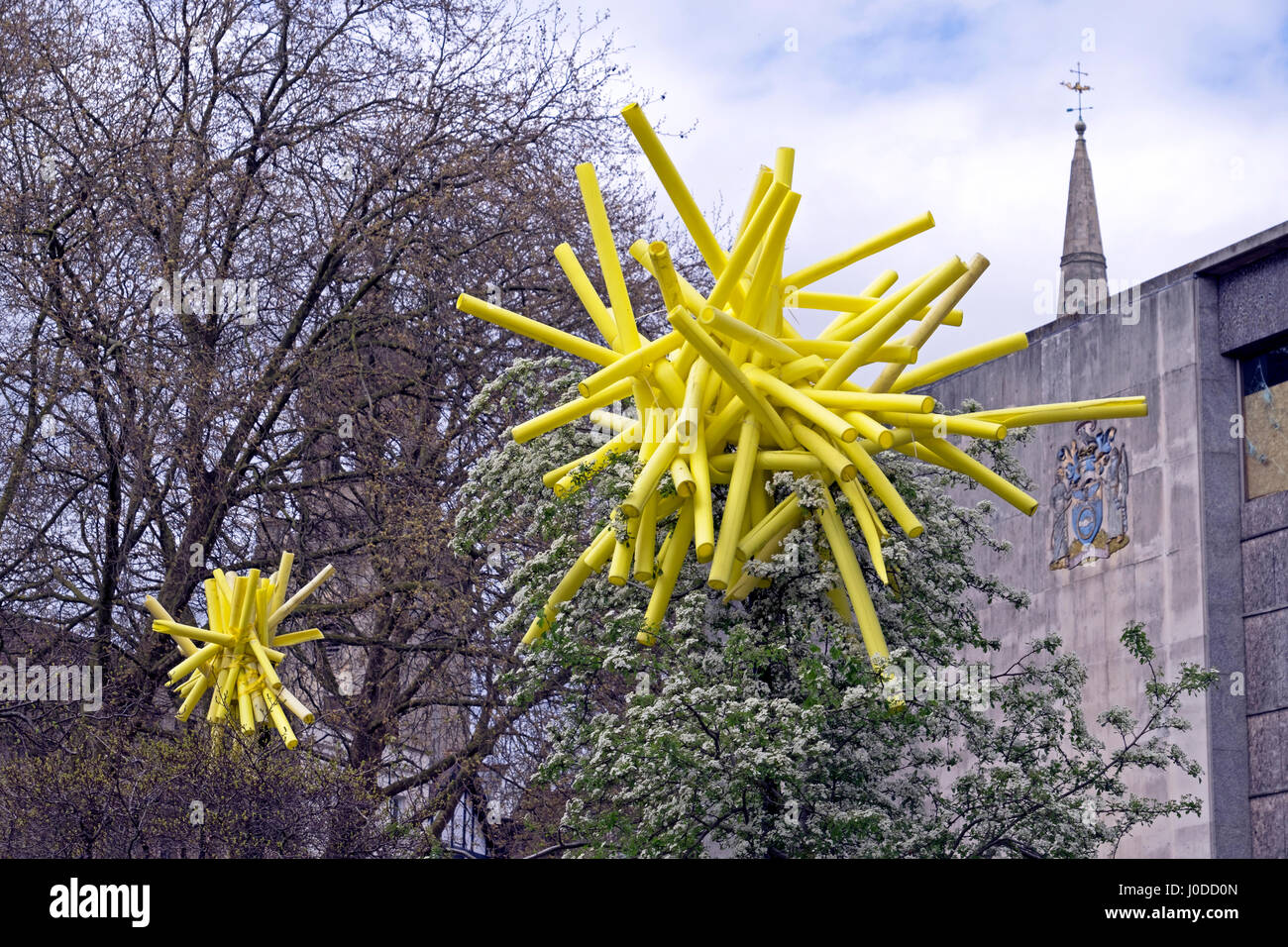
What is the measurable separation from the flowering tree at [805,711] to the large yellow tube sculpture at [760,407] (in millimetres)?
266

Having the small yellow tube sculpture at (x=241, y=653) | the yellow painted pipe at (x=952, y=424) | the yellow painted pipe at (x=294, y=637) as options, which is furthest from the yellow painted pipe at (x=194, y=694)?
the yellow painted pipe at (x=952, y=424)

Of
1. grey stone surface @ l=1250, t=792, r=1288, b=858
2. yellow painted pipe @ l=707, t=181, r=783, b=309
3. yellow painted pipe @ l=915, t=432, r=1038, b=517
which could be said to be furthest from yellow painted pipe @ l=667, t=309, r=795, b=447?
grey stone surface @ l=1250, t=792, r=1288, b=858

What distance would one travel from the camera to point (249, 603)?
16.1 meters

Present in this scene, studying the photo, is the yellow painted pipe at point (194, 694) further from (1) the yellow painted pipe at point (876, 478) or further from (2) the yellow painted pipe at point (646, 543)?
(1) the yellow painted pipe at point (876, 478)

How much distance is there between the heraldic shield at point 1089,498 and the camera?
27.5m

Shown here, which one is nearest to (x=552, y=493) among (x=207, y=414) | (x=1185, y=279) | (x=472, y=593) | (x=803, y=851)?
(x=803, y=851)

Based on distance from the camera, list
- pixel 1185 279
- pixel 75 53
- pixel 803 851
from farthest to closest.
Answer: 1. pixel 1185 279
2. pixel 75 53
3. pixel 803 851

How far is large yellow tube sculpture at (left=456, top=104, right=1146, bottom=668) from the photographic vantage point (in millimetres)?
10945

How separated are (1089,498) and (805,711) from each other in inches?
700

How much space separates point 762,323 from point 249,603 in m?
6.63

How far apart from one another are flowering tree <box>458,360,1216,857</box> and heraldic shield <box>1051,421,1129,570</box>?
14398 millimetres

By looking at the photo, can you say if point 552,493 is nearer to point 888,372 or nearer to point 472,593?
point 888,372

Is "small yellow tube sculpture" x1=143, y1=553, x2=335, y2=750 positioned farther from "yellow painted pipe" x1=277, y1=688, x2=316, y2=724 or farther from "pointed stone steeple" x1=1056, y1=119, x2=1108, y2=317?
"pointed stone steeple" x1=1056, y1=119, x2=1108, y2=317
